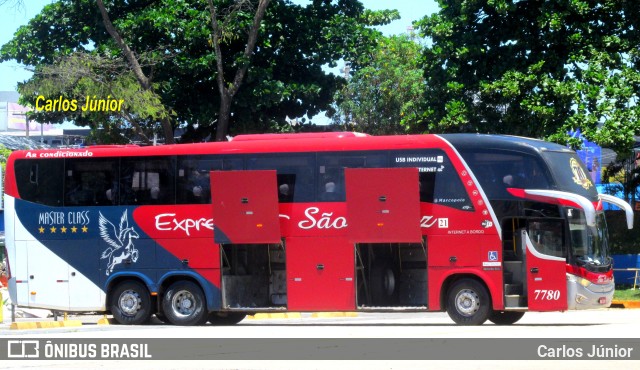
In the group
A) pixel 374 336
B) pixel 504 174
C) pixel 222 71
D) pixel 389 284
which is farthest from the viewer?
pixel 222 71

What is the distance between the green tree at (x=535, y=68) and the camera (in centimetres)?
3344

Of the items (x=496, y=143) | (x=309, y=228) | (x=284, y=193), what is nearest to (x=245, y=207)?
(x=284, y=193)

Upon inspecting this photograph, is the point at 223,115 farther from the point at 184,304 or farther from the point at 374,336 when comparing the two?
the point at 374,336

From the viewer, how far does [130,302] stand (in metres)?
23.5

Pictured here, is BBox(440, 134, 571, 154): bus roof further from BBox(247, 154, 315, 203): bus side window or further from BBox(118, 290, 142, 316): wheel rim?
BBox(118, 290, 142, 316): wheel rim

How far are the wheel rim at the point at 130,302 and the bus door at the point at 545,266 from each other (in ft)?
27.4

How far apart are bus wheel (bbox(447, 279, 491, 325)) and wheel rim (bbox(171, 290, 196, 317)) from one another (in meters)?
5.53

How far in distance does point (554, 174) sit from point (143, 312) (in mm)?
9183

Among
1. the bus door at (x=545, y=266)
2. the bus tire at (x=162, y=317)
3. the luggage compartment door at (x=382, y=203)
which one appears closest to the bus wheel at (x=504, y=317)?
the bus door at (x=545, y=266)

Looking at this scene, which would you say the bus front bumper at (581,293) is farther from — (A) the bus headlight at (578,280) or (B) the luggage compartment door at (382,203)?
(B) the luggage compartment door at (382,203)

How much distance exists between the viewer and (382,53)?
45.3 meters

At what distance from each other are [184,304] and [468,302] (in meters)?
6.13
